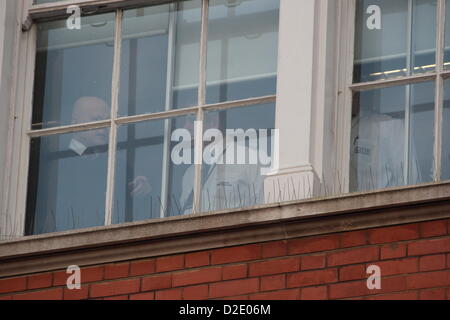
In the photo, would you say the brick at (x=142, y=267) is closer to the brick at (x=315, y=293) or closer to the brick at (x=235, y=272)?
the brick at (x=235, y=272)

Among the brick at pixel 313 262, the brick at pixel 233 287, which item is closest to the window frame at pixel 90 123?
the brick at pixel 233 287

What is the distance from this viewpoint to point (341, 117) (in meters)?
13.0

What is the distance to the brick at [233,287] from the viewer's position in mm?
12578

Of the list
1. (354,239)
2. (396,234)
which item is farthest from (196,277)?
(396,234)

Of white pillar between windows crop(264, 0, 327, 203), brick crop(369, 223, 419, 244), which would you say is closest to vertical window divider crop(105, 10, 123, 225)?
white pillar between windows crop(264, 0, 327, 203)

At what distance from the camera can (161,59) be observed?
13523mm

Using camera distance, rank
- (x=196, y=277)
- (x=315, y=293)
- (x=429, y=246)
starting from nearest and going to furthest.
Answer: (x=429, y=246), (x=315, y=293), (x=196, y=277)

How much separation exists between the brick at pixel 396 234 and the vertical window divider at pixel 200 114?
1.12 meters

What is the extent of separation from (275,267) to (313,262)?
21 centimetres

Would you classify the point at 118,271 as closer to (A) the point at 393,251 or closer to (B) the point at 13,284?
(B) the point at 13,284

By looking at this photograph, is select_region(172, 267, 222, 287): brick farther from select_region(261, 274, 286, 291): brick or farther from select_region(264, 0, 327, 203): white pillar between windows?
select_region(264, 0, 327, 203): white pillar between windows

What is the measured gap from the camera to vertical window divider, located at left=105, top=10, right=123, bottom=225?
43.6 ft
